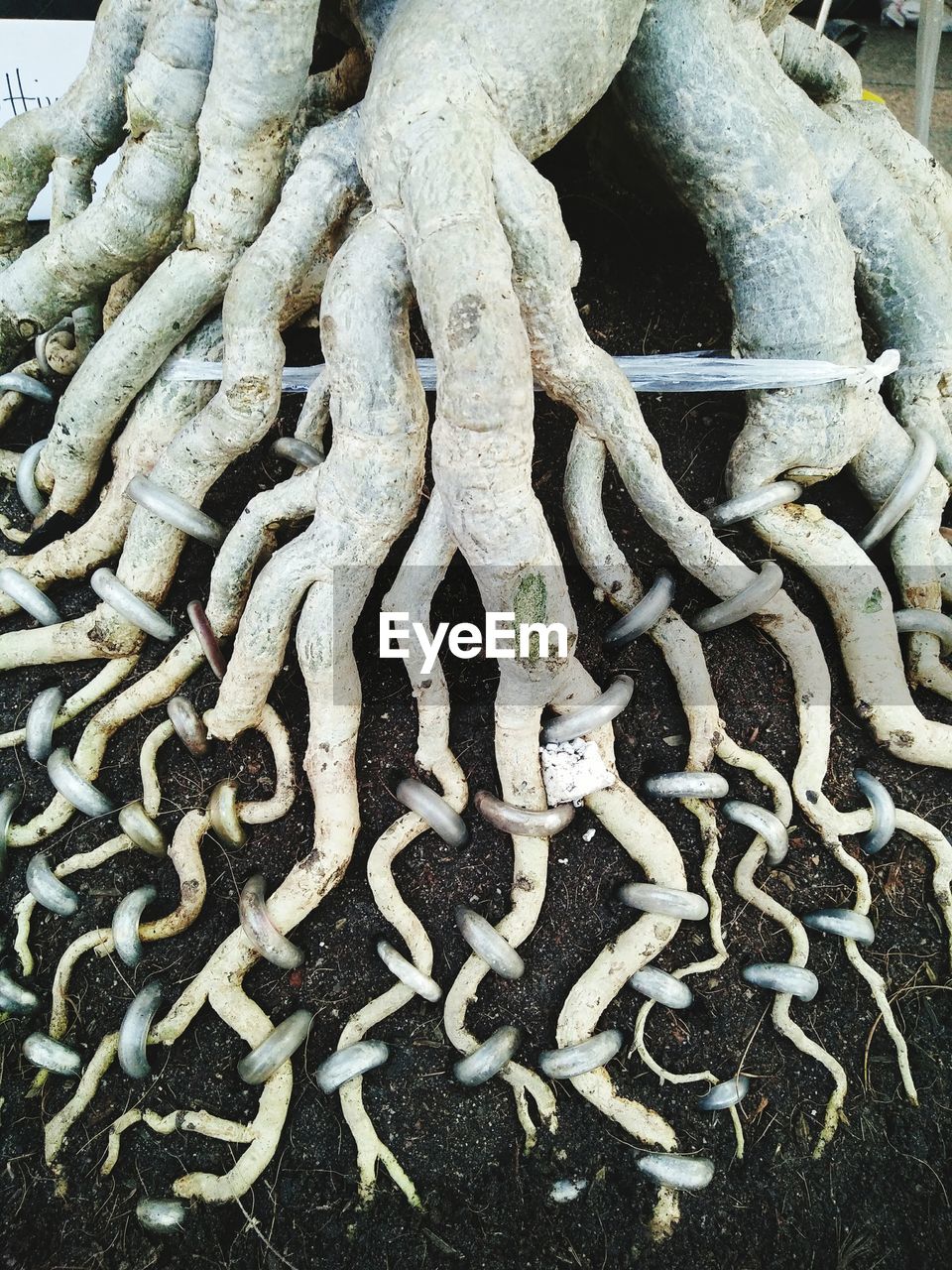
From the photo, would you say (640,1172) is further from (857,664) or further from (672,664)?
(857,664)

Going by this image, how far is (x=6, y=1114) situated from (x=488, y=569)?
1.12 metres

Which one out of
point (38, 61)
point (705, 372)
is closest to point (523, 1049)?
point (705, 372)

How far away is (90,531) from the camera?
1661 mm

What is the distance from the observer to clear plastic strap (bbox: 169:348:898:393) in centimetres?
154

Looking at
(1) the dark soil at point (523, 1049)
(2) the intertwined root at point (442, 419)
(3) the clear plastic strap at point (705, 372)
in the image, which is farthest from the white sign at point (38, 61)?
(1) the dark soil at point (523, 1049)

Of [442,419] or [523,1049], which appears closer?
[442,419]

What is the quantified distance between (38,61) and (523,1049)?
2801mm

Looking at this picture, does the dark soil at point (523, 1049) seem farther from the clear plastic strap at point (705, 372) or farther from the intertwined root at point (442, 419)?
the clear plastic strap at point (705, 372)

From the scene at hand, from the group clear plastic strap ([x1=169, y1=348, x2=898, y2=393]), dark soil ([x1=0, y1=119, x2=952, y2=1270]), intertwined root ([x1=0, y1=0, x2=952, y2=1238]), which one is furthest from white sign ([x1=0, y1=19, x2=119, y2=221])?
dark soil ([x1=0, y1=119, x2=952, y2=1270])

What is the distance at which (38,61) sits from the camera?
2.53m

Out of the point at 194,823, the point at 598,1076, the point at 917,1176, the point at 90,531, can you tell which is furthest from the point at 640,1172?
the point at 90,531

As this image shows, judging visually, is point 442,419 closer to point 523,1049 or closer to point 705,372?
point 705,372

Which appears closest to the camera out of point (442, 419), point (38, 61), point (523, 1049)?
point (442, 419)

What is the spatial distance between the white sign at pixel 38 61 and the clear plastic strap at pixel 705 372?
1.32 m
